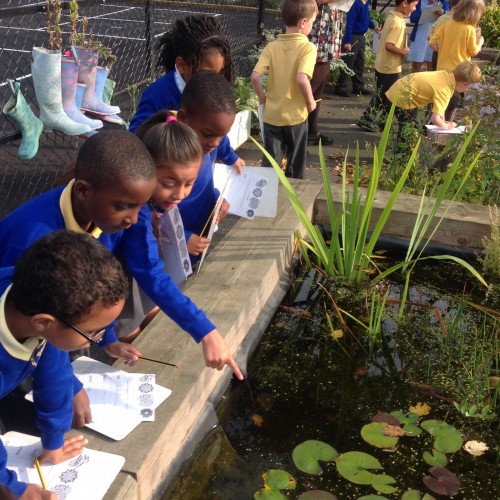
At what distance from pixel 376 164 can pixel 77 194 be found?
1.53 meters

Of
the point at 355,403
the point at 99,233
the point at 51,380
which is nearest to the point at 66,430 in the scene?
the point at 51,380

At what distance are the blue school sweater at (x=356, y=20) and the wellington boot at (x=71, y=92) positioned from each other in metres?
4.74

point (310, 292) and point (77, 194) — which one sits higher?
point (77, 194)

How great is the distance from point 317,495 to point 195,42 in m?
2.02

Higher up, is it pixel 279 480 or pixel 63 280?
pixel 63 280

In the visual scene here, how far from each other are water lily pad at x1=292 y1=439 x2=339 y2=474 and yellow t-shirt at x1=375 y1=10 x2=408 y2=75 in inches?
196

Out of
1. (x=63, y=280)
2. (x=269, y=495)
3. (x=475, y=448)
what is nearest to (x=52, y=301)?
(x=63, y=280)

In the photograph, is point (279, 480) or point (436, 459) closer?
point (279, 480)

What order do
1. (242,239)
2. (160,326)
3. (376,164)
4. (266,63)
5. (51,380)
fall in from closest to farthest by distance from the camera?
(51,380) → (160,326) → (376,164) → (242,239) → (266,63)

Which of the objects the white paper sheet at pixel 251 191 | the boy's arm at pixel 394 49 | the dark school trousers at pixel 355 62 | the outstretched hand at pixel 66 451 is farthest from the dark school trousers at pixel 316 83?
the outstretched hand at pixel 66 451

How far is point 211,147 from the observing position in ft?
9.00

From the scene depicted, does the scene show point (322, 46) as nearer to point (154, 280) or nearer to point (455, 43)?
point (455, 43)

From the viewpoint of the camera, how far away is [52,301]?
4.94 ft

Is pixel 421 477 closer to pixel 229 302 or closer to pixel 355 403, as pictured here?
pixel 355 403
